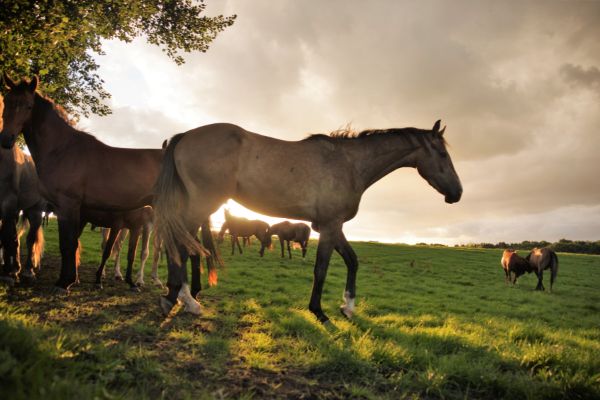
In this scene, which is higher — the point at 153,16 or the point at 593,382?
the point at 153,16

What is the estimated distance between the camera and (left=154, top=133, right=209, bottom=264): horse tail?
5.45 m

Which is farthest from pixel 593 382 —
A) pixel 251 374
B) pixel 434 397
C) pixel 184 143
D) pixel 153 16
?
pixel 153 16

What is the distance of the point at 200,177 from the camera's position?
5.61 meters

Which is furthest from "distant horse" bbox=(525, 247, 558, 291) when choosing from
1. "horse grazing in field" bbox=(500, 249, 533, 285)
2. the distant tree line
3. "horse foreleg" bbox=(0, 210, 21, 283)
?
the distant tree line

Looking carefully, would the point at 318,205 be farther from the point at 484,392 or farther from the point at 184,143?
the point at 484,392

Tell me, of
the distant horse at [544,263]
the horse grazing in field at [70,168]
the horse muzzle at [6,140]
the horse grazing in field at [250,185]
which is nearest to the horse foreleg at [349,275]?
the horse grazing in field at [250,185]

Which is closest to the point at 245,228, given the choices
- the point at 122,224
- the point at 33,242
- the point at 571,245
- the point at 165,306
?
the point at 122,224

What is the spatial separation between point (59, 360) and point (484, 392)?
3.81 m

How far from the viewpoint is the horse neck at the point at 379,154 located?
641 cm

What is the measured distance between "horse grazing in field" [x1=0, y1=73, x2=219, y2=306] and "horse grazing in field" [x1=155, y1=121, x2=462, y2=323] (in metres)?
0.81

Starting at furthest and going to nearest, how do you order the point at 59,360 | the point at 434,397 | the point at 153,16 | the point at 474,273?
1. the point at 474,273
2. the point at 153,16
3. the point at 434,397
4. the point at 59,360

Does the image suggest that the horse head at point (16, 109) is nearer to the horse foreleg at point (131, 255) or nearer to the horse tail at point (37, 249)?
the horse tail at point (37, 249)

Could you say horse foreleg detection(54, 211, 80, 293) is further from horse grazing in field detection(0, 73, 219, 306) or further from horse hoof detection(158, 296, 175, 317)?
horse hoof detection(158, 296, 175, 317)

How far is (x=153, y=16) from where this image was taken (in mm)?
13438
